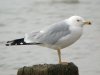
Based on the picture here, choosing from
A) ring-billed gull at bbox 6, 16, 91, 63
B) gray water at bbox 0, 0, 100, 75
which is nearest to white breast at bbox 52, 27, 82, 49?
ring-billed gull at bbox 6, 16, 91, 63

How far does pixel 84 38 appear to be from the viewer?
1172 centimetres

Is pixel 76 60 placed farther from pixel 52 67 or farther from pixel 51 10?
pixel 51 10

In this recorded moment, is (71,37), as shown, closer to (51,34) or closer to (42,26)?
(51,34)

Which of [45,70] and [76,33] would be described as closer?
[45,70]

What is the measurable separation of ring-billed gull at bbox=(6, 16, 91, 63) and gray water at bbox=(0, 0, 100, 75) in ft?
10.7

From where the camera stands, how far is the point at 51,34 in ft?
19.6

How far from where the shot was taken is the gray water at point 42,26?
9.84 meters

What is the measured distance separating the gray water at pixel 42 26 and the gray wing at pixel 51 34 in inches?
127

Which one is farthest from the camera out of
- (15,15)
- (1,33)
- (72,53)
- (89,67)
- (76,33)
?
(15,15)

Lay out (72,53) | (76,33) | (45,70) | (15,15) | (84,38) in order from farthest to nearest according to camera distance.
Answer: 1. (15,15)
2. (84,38)
3. (72,53)
4. (76,33)
5. (45,70)

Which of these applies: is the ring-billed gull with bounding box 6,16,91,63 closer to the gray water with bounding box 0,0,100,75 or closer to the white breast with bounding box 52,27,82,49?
the white breast with bounding box 52,27,82,49

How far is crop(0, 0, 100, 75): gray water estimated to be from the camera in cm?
984

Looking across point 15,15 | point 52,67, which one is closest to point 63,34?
Answer: point 52,67

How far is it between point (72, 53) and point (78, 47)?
48cm
